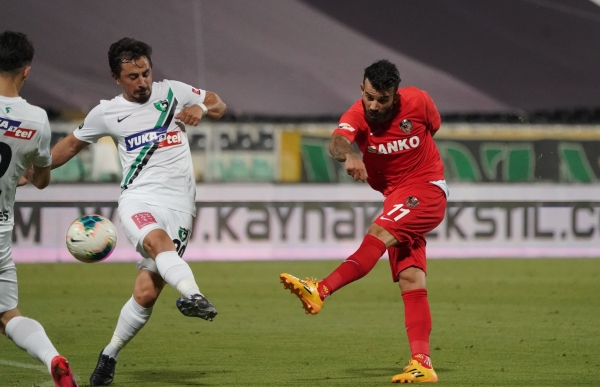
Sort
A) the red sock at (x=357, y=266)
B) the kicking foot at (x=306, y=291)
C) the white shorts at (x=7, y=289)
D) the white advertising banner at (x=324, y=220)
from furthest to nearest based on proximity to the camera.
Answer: the white advertising banner at (x=324, y=220) → the red sock at (x=357, y=266) → the kicking foot at (x=306, y=291) → the white shorts at (x=7, y=289)

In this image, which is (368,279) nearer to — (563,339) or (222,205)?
(222,205)

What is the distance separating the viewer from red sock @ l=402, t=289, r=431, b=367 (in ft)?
21.4

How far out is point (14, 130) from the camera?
5.44 metres

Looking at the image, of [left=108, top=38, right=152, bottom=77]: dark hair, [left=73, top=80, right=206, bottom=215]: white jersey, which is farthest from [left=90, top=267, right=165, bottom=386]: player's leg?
[left=108, top=38, right=152, bottom=77]: dark hair

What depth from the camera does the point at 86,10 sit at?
17.1 m

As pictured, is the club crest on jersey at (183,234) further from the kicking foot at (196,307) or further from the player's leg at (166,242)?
the kicking foot at (196,307)

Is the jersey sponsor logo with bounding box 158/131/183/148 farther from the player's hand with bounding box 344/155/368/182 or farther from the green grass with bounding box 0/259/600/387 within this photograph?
the green grass with bounding box 0/259/600/387

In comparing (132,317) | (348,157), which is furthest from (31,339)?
(348,157)

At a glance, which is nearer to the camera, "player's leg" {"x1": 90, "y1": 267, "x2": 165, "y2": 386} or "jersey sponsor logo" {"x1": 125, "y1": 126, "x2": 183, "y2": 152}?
"player's leg" {"x1": 90, "y1": 267, "x2": 165, "y2": 386}

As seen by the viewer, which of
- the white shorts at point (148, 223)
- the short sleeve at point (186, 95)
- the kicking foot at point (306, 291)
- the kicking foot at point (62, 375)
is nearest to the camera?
the kicking foot at point (62, 375)

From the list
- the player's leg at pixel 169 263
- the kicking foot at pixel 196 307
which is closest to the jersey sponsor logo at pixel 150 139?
the player's leg at pixel 169 263

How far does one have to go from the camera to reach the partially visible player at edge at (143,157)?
646cm

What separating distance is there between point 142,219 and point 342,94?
37.7ft

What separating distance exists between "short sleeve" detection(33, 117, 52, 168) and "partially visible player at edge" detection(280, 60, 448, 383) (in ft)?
5.68
